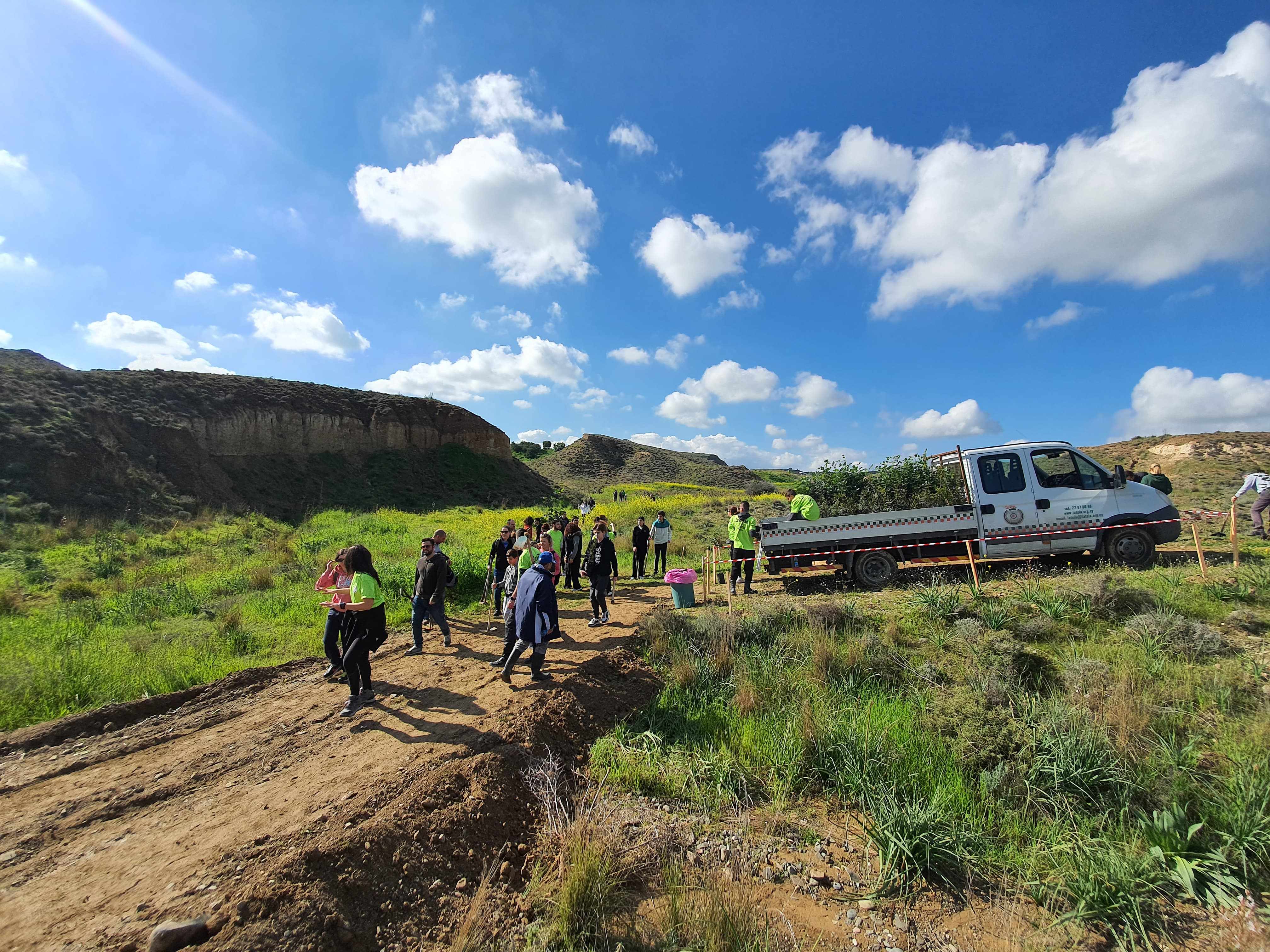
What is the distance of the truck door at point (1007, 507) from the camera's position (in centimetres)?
935

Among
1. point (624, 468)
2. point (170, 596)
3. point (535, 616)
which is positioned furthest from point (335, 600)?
point (624, 468)

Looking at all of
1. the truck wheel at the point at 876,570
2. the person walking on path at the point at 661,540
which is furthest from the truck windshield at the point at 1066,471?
the person walking on path at the point at 661,540

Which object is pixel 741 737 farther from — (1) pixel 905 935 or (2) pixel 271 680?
(2) pixel 271 680

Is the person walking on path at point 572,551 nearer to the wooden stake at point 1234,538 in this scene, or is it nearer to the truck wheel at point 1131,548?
the truck wheel at point 1131,548

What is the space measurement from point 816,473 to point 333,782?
10846mm

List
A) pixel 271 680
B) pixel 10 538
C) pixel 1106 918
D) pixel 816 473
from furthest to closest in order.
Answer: pixel 10 538
pixel 816 473
pixel 271 680
pixel 1106 918

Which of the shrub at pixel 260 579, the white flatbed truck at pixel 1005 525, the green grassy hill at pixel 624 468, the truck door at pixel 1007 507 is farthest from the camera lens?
the green grassy hill at pixel 624 468

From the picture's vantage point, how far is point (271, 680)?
7102mm

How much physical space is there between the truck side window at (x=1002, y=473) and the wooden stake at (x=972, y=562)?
110 cm

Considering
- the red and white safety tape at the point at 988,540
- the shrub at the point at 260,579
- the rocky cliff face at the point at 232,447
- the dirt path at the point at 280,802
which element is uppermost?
the rocky cliff face at the point at 232,447

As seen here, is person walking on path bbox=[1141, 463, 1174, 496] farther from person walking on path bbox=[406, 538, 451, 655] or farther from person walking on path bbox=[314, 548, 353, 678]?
person walking on path bbox=[314, 548, 353, 678]

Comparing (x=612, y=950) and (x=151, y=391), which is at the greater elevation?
(x=151, y=391)

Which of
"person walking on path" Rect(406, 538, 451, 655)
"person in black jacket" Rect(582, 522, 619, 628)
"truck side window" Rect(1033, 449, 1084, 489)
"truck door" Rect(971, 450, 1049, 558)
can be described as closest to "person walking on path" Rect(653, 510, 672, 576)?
"person in black jacket" Rect(582, 522, 619, 628)

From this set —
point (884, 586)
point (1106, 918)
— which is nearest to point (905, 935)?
point (1106, 918)
